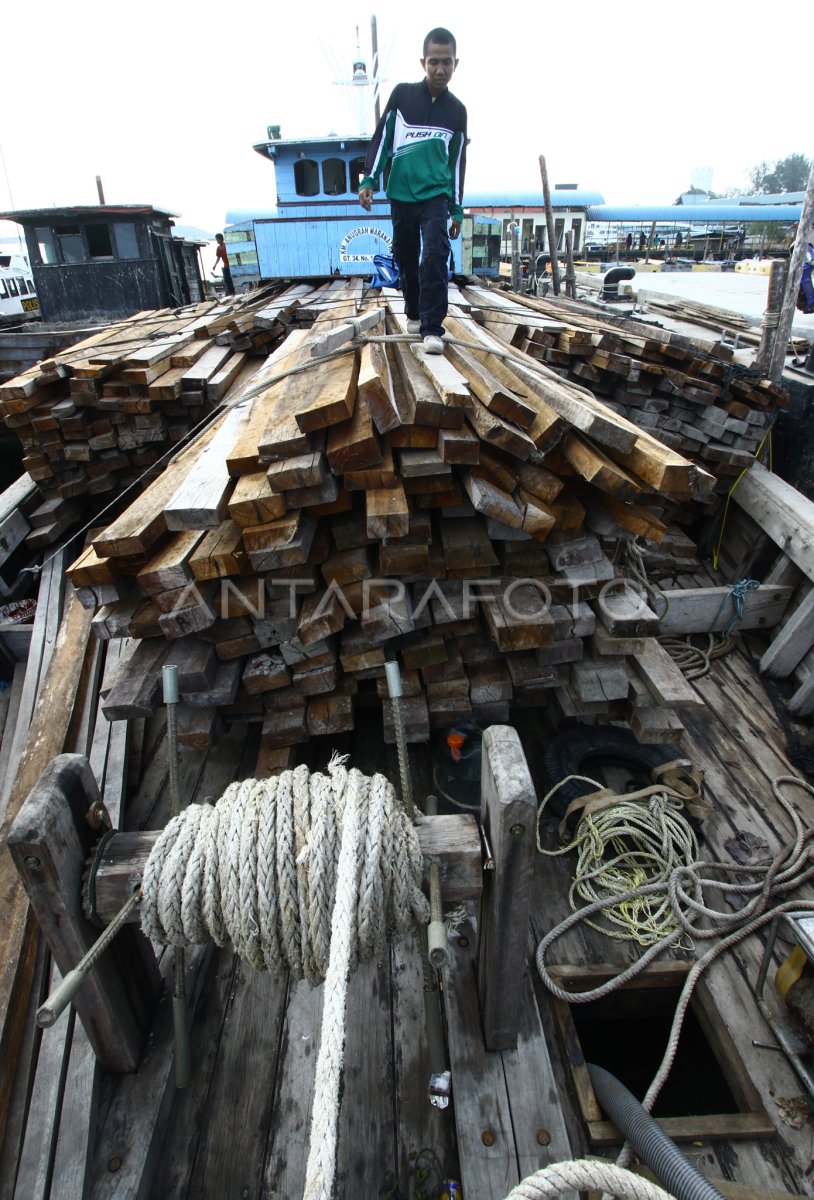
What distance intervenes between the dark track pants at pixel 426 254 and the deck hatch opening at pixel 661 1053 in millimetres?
3448

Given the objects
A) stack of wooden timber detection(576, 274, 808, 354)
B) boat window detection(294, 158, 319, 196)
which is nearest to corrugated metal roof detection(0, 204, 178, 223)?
boat window detection(294, 158, 319, 196)

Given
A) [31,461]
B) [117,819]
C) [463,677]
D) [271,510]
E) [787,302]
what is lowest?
[117,819]

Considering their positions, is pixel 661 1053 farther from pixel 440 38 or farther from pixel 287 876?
pixel 440 38

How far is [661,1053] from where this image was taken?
10.4ft

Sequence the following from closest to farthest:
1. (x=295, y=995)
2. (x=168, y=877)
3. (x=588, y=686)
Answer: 1. (x=168, y=877)
2. (x=295, y=995)
3. (x=588, y=686)

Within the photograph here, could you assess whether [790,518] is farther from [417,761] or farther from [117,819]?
[117,819]

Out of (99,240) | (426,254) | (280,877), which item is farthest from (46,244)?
(280,877)

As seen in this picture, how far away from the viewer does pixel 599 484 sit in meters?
2.44

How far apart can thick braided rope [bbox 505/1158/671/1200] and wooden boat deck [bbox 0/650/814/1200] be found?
0.96m

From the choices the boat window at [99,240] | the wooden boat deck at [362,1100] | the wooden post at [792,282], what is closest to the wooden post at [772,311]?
the wooden post at [792,282]

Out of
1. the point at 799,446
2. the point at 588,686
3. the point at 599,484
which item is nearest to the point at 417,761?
the point at 588,686

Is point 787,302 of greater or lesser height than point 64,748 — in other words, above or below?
above

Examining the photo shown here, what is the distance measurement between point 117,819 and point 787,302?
6.09 meters

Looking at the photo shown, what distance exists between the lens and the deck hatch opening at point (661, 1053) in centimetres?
202
